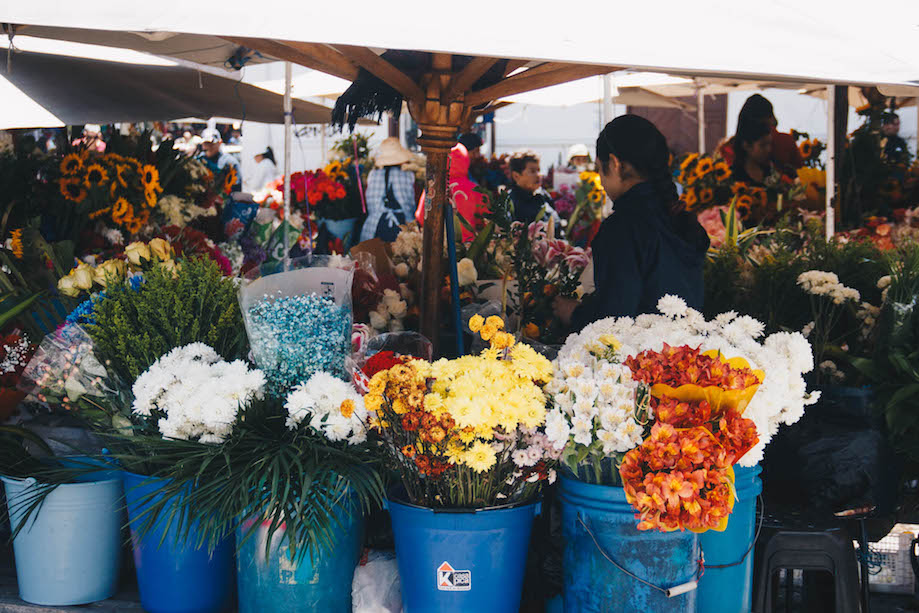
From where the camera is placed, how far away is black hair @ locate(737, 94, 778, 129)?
5145mm

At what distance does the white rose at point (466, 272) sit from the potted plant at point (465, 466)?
50.0 inches

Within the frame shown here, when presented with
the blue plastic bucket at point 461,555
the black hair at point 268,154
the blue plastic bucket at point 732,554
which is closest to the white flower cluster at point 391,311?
the blue plastic bucket at point 461,555

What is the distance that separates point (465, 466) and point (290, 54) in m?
1.33

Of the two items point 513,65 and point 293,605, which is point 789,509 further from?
point 513,65

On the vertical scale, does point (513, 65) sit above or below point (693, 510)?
above

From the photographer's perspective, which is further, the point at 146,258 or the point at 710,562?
the point at 146,258

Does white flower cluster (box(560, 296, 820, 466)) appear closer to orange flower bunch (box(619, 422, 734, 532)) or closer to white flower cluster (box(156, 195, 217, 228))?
orange flower bunch (box(619, 422, 734, 532))

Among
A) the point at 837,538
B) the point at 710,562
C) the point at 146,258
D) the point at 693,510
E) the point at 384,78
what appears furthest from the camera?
the point at 146,258

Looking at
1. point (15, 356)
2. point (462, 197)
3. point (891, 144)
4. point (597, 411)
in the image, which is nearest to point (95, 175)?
point (15, 356)

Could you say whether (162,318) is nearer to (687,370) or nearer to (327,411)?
(327,411)

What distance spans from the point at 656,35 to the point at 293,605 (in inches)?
61.3

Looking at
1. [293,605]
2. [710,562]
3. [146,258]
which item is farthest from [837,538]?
[146,258]

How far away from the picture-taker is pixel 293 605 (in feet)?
6.81

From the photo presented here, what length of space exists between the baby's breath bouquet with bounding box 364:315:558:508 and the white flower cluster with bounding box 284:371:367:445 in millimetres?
71
